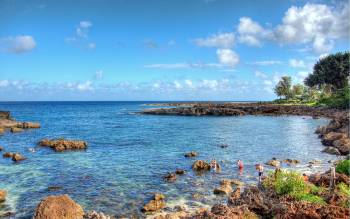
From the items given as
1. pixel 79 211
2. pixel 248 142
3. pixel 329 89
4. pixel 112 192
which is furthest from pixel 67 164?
pixel 329 89

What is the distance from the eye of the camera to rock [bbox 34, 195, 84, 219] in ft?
74.9

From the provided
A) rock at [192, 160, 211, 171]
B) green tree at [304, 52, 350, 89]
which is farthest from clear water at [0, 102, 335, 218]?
green tree at [304, 52, 350, 89]

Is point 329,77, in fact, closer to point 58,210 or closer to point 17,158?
point 17,158

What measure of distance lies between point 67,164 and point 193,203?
22.2 m

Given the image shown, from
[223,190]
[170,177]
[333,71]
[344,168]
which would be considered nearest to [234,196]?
[223,190]

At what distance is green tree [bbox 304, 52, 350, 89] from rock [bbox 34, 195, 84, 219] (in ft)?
490

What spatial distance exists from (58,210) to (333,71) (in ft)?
516

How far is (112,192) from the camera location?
30.9m

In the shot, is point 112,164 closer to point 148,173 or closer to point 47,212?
point 148,173

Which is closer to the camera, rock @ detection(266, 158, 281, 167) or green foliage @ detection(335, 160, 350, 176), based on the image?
green foliage @ detection(335, 160, 350, 176)

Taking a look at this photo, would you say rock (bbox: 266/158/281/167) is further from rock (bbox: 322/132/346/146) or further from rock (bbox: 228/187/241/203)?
rock (bbox: 322/132/346/146)

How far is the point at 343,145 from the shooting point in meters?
48.5

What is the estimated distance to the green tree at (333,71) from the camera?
15162 cm

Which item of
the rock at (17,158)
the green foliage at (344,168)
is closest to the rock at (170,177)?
the green foliage at (344,168)
